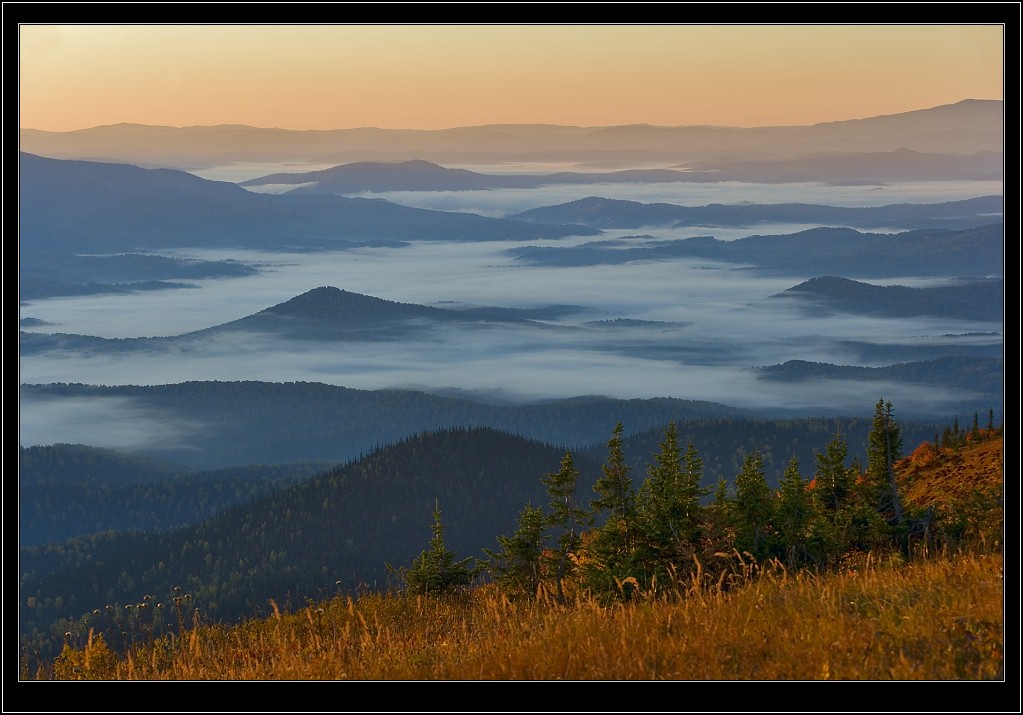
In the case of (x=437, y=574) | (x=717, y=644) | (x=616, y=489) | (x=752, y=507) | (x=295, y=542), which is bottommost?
(x=295, y=542)

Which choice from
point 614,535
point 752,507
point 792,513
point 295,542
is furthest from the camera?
point 295,542

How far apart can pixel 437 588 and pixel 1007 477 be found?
10415 millimetres

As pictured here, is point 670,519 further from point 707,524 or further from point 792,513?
point 792,513

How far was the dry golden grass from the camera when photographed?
8.48 metres

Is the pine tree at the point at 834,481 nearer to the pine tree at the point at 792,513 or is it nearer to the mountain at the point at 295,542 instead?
the pine tree at the point at 792,513

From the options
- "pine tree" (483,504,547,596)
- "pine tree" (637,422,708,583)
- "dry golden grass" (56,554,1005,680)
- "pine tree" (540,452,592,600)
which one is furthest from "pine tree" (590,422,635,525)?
"dry golden grass" (56,554,1005,680)

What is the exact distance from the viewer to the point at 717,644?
8.89 m

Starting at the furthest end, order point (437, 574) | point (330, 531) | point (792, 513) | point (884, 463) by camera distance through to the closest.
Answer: point (330, 531)
point (437, 574)
point (884, 463)
point (792, 513)

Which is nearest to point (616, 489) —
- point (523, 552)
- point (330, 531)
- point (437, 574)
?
point (523, 552)

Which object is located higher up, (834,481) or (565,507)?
→ (834,481)

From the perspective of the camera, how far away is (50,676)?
10812mm

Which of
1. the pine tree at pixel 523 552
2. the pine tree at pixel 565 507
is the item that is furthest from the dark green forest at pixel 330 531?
the pine tree at pixel 565 507

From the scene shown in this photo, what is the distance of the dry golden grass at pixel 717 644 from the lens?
848 cm

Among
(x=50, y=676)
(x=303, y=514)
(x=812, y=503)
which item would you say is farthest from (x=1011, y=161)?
(x=303, y=514)
